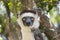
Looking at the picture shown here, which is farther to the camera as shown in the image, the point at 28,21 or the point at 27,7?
the point at 27,7

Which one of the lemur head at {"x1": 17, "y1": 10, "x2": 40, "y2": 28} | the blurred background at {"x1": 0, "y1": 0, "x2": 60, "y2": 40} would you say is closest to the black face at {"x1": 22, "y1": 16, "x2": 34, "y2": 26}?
the lemur head at {"x1": 17, "y1": 10, "x2": 40, "y2": 28}

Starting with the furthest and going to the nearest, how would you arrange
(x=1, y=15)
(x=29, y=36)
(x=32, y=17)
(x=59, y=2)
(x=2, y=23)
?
(x=2, y=23) < (x=1, y=15) < (x=59, y=2) < (x=32, y=17) < (x=29, y=36)

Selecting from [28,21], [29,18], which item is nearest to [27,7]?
[29,18]

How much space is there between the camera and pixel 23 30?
3.07 meters

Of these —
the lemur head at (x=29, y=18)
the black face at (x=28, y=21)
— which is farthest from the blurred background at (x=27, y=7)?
the black face at (x=28, y=21)

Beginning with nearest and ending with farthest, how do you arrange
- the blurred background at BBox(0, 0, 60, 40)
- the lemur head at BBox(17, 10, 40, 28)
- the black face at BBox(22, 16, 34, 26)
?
the black face at BBox(22, 16, 34, 26)
the lemur head at BBox(17, 10, 40, 28)
the blurred background at BBox(0, 0, 60, 40)

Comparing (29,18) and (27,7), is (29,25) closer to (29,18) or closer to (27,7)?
(29,18)

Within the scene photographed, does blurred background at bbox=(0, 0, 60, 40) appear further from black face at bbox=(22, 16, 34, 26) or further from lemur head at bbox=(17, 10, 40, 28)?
black face at bbox=(22, 16, 34, 26)

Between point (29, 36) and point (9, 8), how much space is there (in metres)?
1.44

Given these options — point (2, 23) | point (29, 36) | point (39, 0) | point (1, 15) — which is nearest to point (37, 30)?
point (29, 36)

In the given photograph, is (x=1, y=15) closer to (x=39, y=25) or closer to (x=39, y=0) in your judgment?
(x=39, y=0)

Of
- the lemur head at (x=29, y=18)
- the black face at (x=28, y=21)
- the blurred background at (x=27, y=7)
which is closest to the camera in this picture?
the black face at (x=28, y=21)

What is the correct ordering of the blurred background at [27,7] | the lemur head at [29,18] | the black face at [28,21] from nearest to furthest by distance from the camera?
the black face at [28,21]
the lemur head at [29,18]
the blurred background at [27,7]

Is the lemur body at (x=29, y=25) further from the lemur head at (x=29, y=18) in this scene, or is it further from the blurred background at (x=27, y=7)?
the blurred background at (x=27, y=7)
